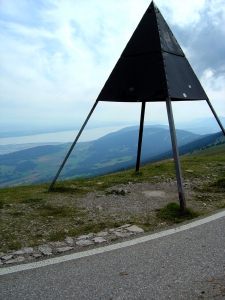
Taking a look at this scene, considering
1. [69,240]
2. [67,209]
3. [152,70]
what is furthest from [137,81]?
[69,240]

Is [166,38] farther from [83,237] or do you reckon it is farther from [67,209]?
[83,237]

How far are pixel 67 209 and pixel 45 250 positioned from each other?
2481 millimetres

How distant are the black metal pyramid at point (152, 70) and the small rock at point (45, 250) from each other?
4.88 meters

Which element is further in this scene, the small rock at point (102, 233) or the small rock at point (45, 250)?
the small rock at point (102, 233)

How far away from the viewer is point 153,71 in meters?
7.95

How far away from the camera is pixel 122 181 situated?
1086 cm

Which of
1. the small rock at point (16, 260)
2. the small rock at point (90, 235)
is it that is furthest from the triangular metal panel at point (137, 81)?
the small rock at point (16, 260)

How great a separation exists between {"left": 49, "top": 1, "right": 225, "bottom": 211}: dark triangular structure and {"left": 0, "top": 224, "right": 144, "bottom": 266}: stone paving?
2.87m

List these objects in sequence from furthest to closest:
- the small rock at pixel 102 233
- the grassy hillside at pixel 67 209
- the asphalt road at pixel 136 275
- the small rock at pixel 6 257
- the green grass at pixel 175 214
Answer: the green grass at pixel 175 214 → the grassy hillside at pixel 67 209 → the small rock at pixel 102 233 → the small rock at pixel 6 257 → the asphalt road at pixel 136 275

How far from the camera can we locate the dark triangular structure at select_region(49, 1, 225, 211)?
7742 mm

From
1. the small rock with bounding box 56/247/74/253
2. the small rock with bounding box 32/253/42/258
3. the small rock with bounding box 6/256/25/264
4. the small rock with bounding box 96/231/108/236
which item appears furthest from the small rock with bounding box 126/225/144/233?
the small rock with bounding box 6/256/25/264

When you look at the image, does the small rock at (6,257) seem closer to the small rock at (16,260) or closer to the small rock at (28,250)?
the small rock at (16,260)

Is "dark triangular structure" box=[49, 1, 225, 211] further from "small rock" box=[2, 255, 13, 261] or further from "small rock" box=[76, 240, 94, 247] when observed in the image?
"small rock" box=[2, 255, 13, 261]

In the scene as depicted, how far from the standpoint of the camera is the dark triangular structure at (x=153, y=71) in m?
7.74
